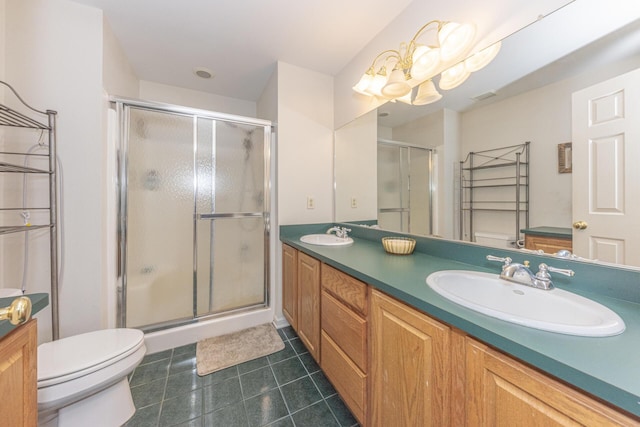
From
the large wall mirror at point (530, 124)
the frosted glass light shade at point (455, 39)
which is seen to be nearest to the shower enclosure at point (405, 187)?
the large wall mirror at point (530, 124)

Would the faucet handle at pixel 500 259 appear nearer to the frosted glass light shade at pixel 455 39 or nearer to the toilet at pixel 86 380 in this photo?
the frosted glass light shade at pixel 455 39

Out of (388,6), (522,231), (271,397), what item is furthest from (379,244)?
(388,6)

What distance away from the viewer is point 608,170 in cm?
77

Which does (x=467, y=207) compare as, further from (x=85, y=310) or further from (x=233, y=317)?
(x=85, y=310)

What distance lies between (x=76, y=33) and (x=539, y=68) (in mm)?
2482

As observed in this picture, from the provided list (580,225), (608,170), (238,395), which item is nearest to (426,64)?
(608,170)

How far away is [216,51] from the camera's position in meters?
1.85

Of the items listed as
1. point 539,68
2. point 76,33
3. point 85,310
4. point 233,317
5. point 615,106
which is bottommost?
point 233,317

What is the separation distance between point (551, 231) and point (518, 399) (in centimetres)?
70

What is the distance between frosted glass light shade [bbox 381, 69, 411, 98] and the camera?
59.4 inches

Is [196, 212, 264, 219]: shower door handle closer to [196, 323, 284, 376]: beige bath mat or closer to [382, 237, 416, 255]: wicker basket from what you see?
[196, 323, 284, 376]: beige bath mat

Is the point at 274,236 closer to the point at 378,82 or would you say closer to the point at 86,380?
the point at 86,380

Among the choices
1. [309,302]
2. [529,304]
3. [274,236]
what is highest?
[274,236]

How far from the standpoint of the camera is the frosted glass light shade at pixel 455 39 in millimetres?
1143
